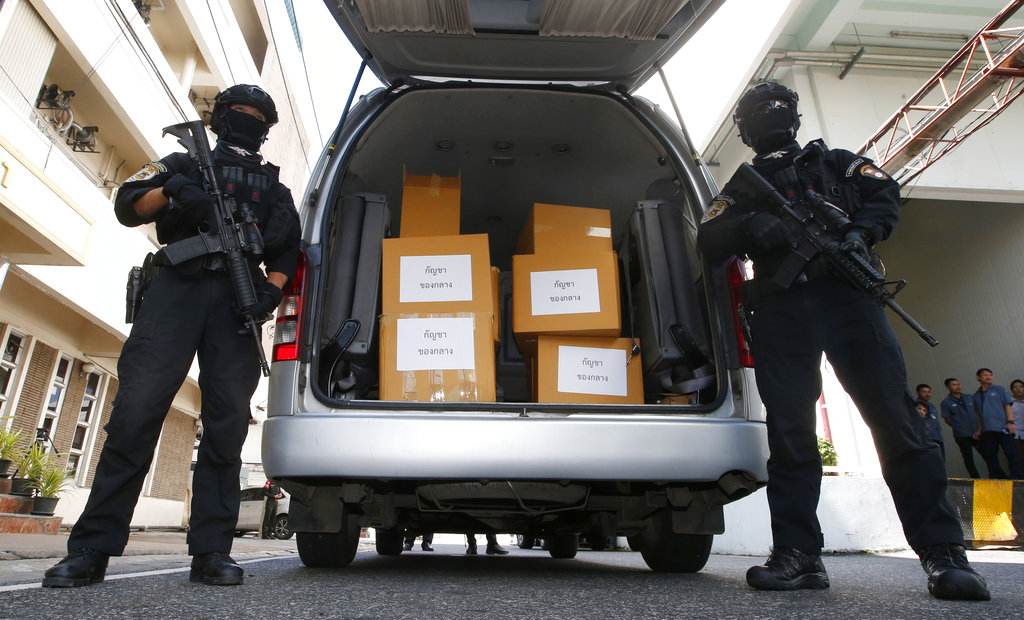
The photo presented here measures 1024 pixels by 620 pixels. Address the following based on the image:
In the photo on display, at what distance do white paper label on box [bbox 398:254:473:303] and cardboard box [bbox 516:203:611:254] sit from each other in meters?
0.40

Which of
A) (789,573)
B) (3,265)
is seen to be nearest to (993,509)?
(789,573)

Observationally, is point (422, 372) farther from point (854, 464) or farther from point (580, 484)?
point (854, 464)

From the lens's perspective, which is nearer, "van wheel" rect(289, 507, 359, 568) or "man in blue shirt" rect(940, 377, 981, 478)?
"van wheel" rect(289, 507, 359, 568)

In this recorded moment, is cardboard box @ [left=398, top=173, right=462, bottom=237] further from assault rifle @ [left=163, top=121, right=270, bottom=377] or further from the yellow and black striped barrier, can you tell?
the yellow and black striped barrier

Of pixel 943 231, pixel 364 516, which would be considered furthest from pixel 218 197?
pixel 943 231

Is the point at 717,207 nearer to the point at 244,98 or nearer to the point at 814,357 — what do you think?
the point at 814,357

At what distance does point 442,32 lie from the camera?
7.75 feet

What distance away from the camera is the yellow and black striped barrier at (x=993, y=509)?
5719 mm

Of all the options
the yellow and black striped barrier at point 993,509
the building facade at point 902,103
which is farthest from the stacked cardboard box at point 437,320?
the building facade at point 902,103

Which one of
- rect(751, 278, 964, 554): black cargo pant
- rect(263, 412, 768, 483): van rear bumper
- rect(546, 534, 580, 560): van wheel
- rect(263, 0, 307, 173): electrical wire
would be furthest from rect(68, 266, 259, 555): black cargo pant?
rect(263, 0, 307, 173): electrical wire

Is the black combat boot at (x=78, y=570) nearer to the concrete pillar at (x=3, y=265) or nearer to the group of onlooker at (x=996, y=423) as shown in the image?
the concrete pillar at (x=3, y=265)

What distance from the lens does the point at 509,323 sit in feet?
10.6

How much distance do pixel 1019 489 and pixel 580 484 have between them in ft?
19.0

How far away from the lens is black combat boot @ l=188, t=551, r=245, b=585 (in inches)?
75.5
